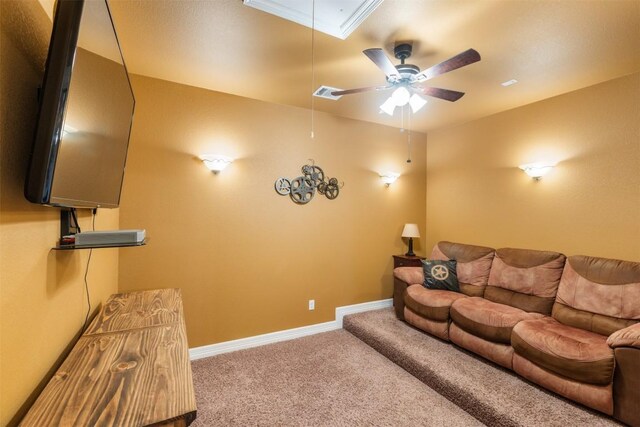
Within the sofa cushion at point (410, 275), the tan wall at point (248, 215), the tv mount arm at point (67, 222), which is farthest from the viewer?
the sofa cushion at point (410, 275)

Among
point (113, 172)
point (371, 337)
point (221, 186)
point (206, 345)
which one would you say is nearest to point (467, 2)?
point (113, 172)

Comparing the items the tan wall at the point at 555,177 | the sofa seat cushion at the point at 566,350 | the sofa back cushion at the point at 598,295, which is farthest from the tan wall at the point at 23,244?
the tan wall at the point at 555,177

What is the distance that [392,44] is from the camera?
7.13 ft

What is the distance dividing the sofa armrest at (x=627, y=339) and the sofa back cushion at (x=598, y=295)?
44 centimetres

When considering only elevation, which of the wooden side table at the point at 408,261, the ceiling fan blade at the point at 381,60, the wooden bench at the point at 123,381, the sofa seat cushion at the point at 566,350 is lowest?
the sofa seat cushion at the point at 566,350

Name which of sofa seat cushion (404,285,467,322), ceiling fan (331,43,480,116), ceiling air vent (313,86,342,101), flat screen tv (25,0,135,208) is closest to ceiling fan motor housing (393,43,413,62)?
ceiling fan (331,43,480,116)

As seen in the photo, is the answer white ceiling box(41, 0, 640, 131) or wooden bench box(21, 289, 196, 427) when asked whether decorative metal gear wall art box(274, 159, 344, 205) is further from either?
wooden bench box(21, 289, 196, 427)

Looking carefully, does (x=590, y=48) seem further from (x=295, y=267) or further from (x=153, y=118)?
(x=153, y=118)

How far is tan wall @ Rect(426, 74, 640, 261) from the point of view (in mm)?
2688

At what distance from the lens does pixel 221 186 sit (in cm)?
312

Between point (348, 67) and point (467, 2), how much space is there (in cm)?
99

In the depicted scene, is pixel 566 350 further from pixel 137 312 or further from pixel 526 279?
pixel 137 312

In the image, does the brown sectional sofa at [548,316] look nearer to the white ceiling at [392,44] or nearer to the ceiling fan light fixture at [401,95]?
the white ceiling at [392,44]

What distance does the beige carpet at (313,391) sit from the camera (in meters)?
2.15
